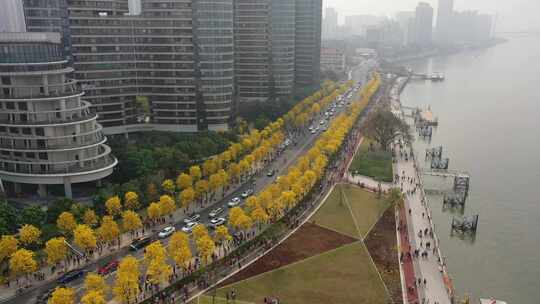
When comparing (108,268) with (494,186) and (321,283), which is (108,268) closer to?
(321,283)

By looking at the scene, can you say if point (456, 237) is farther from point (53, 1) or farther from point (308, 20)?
point (308, 20)

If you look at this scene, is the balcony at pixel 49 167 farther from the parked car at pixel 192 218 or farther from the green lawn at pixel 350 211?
the green lawn at pixel 350 211

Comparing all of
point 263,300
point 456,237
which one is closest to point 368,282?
point 263,300

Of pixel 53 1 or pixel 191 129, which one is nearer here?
pixel 53 1

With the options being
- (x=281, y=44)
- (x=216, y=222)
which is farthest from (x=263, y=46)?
(x=216, y=222)

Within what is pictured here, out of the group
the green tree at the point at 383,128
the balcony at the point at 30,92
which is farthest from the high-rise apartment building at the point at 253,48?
the balcony at the point at 30,92
